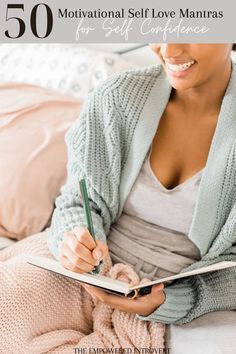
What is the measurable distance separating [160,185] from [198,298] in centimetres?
24

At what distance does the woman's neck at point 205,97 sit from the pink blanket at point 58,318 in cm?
35

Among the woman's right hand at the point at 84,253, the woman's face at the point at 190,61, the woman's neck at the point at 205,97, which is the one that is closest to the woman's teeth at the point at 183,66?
the woman's face at the point at 190,61

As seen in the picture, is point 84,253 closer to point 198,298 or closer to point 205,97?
point 198,298

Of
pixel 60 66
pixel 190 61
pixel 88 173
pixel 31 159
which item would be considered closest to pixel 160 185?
pixel 88 173

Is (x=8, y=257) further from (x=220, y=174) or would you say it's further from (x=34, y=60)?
(x=34, y=60)

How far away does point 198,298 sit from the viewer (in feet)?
3.50

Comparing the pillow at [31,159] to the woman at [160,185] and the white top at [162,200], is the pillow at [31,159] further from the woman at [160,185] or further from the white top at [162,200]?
the white top at [162,200]

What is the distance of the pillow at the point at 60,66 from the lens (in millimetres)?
1563

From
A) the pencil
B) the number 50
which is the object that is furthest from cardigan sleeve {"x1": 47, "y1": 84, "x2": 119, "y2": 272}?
the number 50

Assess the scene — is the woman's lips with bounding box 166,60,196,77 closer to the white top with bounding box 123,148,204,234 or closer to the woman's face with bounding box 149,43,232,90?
the woman's face with bounding box 149,43,232,90

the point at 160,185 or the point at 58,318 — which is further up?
the point at 160,185

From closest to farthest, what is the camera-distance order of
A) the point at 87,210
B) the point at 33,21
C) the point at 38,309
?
1. the point at 87,210
2. the point at 38,309
3. the point at 33,21

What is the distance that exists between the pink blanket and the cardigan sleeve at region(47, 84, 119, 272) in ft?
0.24

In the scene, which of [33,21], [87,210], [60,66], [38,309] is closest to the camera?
[87,210]
